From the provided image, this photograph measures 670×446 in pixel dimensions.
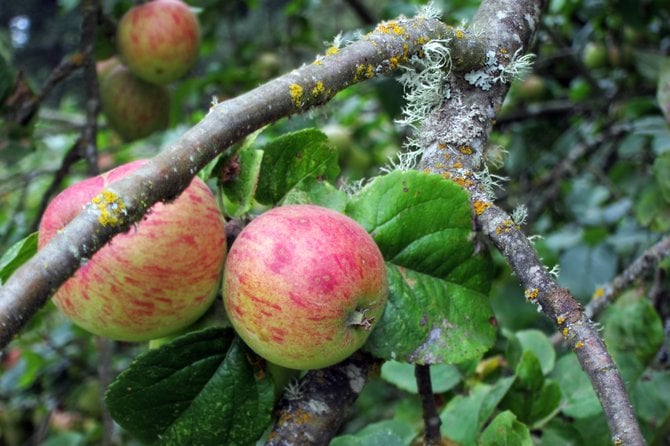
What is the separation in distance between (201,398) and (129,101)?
135 cm

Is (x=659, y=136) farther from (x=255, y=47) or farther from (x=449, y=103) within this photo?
(x=255, y=47)

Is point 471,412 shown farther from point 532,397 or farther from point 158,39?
point 158,39

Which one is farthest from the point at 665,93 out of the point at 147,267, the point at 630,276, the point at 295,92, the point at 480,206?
the point at 147,267

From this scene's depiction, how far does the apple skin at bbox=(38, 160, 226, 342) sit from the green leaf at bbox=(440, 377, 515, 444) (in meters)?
0.46

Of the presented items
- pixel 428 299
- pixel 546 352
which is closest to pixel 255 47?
pixel 546 352

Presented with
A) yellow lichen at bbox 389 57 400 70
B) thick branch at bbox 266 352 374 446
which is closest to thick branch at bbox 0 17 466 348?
yellow lichen at bbox 389 57 400 70

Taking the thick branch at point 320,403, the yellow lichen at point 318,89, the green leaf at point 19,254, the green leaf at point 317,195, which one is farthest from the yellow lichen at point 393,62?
the green leaf at point 19,254

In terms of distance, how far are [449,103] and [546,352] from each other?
0.53m

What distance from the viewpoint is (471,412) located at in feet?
3.68

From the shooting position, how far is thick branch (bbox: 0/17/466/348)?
0.54 meters

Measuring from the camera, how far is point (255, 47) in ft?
10.3

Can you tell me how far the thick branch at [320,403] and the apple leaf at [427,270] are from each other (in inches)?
1.6

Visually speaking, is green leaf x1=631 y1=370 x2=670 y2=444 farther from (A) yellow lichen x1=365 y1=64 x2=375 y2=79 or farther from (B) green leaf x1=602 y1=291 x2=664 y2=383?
(A) yellow lichen x1=365 y1=64 x2=375 y2=79

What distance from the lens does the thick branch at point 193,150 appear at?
0.54 m
